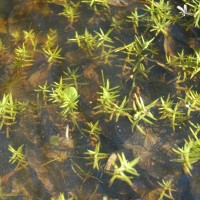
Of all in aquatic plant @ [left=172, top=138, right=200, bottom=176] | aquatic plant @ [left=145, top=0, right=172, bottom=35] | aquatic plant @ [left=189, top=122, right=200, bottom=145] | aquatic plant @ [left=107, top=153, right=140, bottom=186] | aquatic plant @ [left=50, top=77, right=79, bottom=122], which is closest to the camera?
aquatic plant @ [left=107, top=153, right=140, bottom=186]

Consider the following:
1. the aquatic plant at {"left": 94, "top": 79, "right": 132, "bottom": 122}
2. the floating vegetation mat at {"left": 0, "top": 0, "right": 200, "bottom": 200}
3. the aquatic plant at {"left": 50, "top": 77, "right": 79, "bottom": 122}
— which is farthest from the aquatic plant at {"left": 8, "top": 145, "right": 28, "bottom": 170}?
the aquatic plant at {"left": 94, "top": 79, "right": 132, "bottom": 122}

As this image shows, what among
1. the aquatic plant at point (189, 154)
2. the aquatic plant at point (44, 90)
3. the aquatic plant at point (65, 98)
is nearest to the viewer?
the aquatic plant at point (189, 154)

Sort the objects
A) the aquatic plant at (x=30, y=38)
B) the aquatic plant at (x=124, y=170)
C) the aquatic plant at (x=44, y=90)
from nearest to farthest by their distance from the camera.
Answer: the aquatic plant at (x=124, y=170), the aquatic plant at (x=44, y=90), the aquatic plant at (x=30, y=38)

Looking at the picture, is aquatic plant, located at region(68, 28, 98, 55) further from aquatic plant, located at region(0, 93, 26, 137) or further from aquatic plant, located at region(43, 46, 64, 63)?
aquatic plant, located at region(0, 93, 26, 137)

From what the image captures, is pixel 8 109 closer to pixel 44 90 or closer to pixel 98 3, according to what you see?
pixel 44 90

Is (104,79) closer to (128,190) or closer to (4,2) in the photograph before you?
(128,190)

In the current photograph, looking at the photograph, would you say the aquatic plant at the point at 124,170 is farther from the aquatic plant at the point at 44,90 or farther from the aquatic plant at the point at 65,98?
the aquatic plant at the point at 44,90

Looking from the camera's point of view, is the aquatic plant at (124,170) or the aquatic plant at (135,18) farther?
the aquatic plant at (135,18)

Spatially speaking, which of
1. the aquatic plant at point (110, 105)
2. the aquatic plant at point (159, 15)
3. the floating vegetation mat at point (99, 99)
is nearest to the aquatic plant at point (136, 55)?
the floating vegetation mat at point (99, 99)
